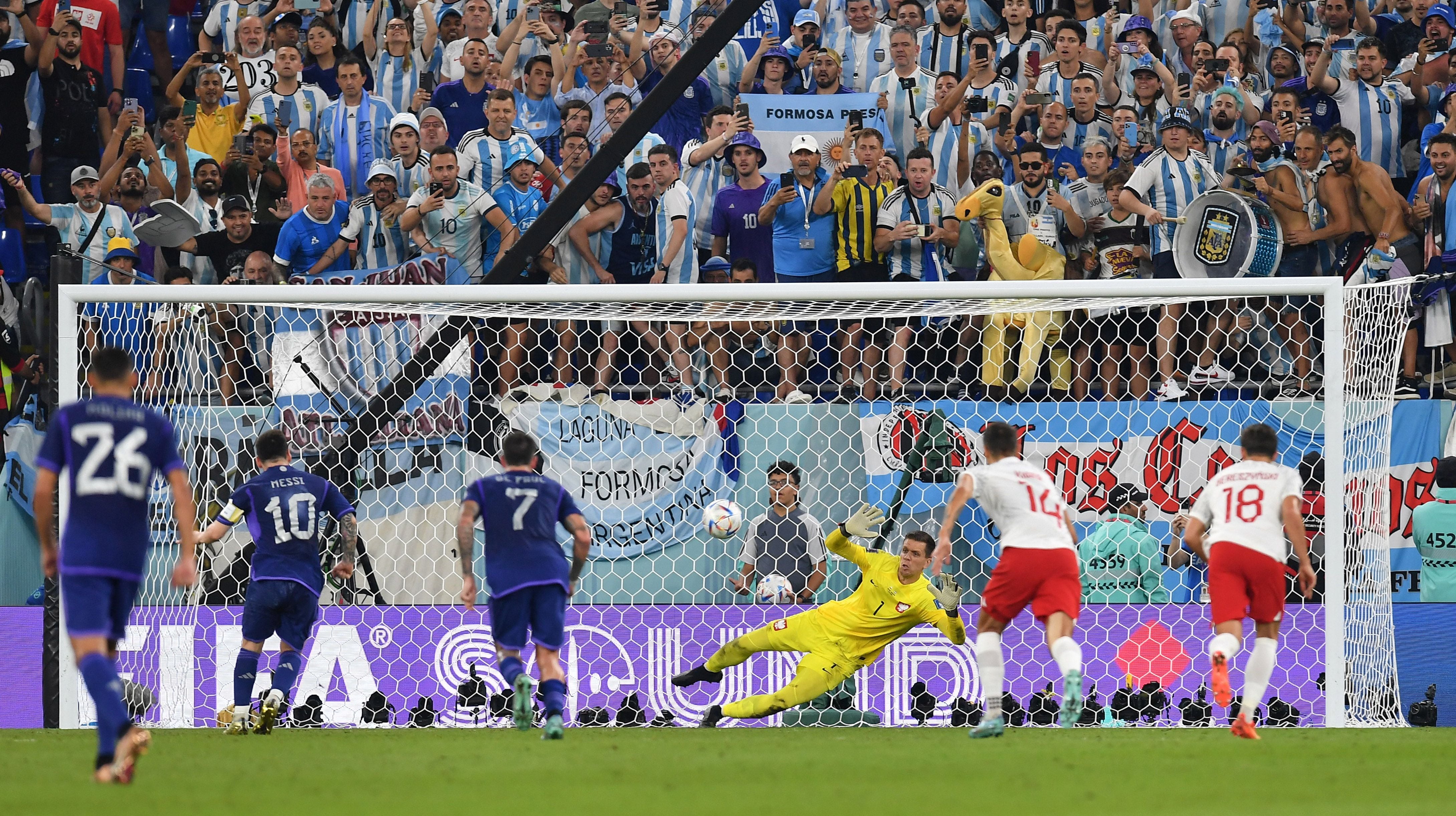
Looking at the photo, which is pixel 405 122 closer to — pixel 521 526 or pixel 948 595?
pixel 521 526

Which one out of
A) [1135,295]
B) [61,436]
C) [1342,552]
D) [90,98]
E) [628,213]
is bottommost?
[1342,552]

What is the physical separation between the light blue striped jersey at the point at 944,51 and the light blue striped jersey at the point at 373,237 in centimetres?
474

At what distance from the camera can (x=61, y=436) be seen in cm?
671

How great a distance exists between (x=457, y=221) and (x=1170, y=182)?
5463 mm

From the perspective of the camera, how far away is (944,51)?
1427 centimetres

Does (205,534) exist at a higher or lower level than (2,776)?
higher

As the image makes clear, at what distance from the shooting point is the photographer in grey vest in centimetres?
1143

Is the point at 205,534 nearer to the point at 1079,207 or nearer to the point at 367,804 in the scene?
the point at 367,804

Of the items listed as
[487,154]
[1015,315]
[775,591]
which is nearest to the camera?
[775,591]

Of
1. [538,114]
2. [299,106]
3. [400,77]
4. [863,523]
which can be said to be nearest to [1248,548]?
[863,523]

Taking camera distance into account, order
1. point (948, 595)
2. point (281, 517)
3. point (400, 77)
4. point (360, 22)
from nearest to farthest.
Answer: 1. point (281, 517)
2. point (948, 595)
3. point (400, 77)
4. point (360, 22)

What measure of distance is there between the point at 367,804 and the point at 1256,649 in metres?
5.10

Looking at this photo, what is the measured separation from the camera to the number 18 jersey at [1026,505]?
8.54 meters

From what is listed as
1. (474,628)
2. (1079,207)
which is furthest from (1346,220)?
(474,628)
